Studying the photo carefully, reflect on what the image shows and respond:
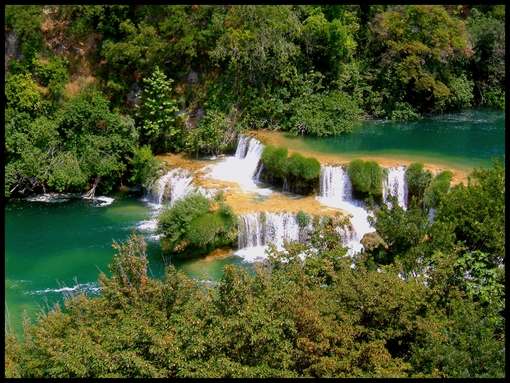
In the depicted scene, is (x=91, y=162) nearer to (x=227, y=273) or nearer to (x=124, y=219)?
(x=124, y=219)

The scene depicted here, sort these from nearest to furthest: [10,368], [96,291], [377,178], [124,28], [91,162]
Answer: [10,368], [96,291], [377,178], [91,162], [124,28]

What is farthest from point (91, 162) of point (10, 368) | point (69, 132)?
point (10, 368)

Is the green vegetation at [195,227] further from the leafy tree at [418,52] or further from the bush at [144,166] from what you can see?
the leafy tree at [418,52]

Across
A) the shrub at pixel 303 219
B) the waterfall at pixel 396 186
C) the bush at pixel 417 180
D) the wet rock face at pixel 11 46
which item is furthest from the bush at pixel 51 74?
the bush at pixel 417 180

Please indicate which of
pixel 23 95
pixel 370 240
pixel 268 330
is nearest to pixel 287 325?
pixel 268 330

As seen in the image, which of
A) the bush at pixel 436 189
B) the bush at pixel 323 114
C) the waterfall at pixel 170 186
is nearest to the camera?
the bush at pixel 436 189

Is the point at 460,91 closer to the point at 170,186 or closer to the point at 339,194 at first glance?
the point at 339,194
